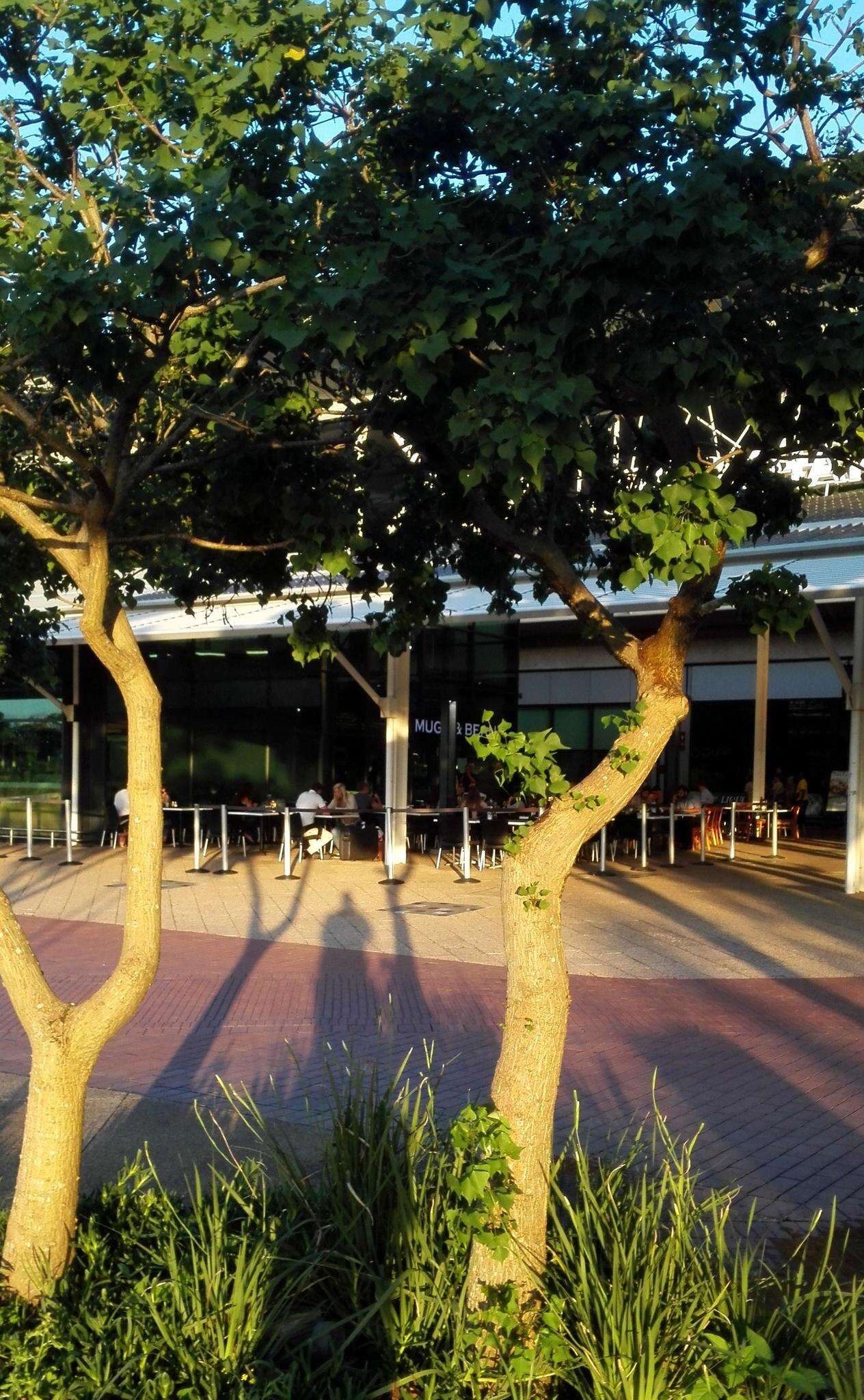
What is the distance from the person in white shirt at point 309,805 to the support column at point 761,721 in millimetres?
7780

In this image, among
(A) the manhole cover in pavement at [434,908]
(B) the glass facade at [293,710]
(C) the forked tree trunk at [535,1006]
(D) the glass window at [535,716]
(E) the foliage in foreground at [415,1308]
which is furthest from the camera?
(D) the glass window at [535,716]

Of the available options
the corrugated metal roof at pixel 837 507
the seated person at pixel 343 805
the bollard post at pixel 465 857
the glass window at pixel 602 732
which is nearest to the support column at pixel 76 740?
the seated person at pixel 343 805

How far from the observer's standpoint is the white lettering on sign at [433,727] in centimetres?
2266

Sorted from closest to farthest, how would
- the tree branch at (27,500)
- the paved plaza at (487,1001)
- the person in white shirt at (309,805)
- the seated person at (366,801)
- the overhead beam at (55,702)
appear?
the tree branch at (27,500) < the paved plaza at (487,1001) < the person in white shirt at (309,805) < the seated person at (366,801) < the overhead beam at (55,702)

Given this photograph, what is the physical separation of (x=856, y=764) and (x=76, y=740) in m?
14.4

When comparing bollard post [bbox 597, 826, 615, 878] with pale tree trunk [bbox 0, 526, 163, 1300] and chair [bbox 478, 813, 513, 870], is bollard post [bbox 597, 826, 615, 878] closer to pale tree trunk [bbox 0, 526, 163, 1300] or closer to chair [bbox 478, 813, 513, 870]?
chair [bbox 478, 813, 513, 870]

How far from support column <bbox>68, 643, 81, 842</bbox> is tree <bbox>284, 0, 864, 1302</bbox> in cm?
1708

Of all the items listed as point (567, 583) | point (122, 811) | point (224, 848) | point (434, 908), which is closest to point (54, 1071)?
point (567, 583)

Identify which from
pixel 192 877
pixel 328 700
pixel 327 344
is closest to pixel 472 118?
pixel 327 344

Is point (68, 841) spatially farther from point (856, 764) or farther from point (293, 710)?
point (856, 764)

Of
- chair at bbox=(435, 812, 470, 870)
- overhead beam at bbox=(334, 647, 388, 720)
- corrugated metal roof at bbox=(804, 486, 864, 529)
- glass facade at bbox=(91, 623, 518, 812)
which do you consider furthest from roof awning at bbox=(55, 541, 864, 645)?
chair at bbox=(435, 812, 470, 870)

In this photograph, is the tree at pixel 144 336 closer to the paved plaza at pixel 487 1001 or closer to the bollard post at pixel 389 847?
the paved plaza at pixel 487 1001

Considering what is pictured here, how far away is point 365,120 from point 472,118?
1.40 m

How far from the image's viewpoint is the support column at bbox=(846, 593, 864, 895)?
17.0m
